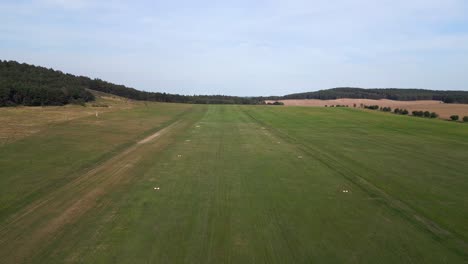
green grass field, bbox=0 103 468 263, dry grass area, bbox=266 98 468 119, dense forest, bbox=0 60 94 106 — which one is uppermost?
dense forest, bbox=0 60 94 106

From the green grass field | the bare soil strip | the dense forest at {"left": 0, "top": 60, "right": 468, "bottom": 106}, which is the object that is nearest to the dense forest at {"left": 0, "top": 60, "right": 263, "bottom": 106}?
the dense forest at {"left": 0, "top": 60, "right": 468, "bottom": 106}

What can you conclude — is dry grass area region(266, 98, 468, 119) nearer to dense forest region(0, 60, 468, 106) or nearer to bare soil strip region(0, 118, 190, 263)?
dense forest region(0, 60, 468, 106)

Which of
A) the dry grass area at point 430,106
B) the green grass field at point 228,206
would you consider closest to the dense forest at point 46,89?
the green grass field at point 228,206

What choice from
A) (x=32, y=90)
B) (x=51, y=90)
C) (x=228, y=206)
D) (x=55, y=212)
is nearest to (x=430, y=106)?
(x=228, y=206)

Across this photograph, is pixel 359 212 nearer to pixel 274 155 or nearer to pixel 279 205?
pixel 279 205

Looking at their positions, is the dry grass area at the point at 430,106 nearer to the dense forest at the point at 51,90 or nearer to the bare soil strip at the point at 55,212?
the dense forest at the point at 51,90
